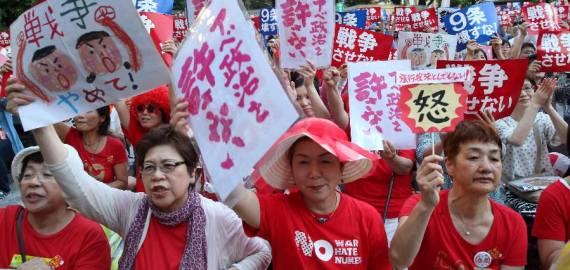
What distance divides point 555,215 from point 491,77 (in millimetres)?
1293

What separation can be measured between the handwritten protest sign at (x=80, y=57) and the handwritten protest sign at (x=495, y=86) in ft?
7.50

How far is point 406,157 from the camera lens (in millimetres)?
4117

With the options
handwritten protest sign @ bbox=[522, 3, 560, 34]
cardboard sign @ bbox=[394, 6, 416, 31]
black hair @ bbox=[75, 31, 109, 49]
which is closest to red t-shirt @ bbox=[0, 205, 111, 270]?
black hair @ bbox=[75, 31, 109, 49]

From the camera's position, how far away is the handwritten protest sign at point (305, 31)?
16.7ft

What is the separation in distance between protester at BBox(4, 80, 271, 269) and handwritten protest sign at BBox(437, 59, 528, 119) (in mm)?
1962

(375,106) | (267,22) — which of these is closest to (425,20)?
(267,22)

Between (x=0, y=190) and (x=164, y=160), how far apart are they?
4.73 meters

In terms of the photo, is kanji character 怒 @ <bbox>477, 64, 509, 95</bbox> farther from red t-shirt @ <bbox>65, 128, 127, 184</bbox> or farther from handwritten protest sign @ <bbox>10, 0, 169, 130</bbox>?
red t-shirt @ <bbox>65, 128, 127, 184</bbox>

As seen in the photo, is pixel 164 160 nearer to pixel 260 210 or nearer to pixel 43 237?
pixel 260 210

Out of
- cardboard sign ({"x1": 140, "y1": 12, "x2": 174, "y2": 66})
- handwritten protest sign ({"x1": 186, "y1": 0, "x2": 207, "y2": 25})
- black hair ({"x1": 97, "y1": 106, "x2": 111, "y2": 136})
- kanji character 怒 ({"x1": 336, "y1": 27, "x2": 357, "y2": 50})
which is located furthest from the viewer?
kanji character 怒 ({"x1": 336, "y1": 27, "x2": 357, "y2": 50})

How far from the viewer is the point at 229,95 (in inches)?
80.5

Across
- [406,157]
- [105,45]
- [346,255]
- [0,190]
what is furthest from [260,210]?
[0,190]

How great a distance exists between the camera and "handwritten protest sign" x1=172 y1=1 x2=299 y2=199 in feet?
6.37

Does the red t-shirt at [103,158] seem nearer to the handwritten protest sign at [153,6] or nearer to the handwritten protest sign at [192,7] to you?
the handwritten protest sign at [192,7]
